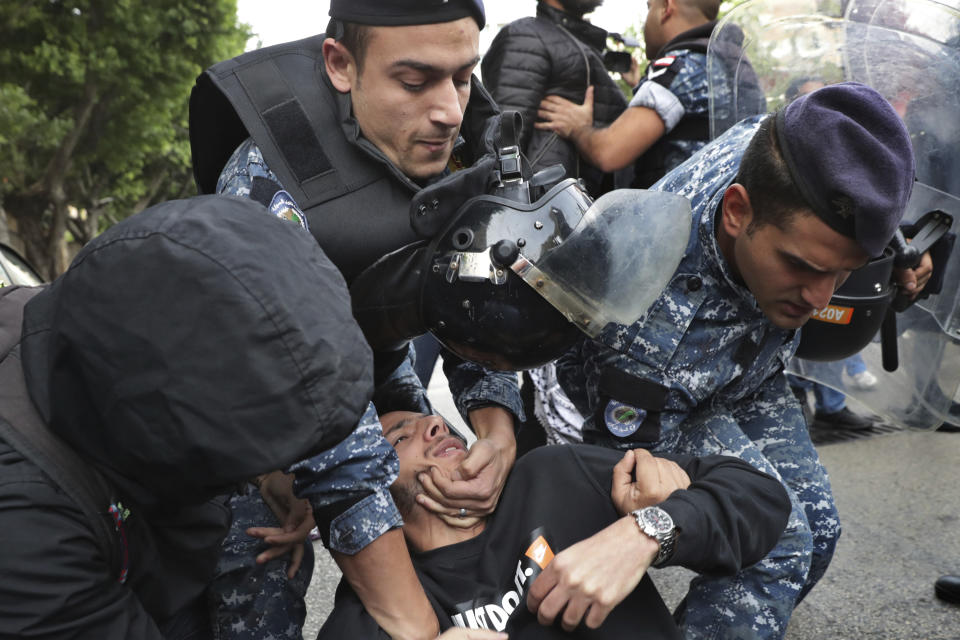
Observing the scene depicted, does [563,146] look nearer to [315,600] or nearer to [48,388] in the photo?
[315,600]

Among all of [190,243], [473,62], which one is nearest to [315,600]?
[473,62]

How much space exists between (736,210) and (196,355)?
1358mm

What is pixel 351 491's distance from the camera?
155cm

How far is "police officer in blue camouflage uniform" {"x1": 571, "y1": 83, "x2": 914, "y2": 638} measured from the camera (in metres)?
1.82

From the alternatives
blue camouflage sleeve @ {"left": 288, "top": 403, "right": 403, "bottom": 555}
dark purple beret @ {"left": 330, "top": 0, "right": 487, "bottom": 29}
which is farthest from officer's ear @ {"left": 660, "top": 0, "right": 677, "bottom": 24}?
blue camouflage sleeve @ {"left": 288, "top": 403, "right": 403, "bottom": 555}

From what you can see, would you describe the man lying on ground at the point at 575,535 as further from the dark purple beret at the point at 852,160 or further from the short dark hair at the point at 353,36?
the short dark hair at the point at 353,36

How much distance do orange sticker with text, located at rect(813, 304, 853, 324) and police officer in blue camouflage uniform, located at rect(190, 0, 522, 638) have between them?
94 cm

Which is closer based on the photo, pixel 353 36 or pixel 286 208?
pixel 286 208

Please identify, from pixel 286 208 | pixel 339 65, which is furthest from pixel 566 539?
pixel 339 65

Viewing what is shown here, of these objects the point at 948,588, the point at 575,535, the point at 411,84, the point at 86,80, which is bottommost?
the point at 948,588

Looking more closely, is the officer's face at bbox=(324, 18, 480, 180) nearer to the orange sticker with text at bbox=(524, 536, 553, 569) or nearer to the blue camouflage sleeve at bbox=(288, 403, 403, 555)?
the blue camouflage sleeve at bbox=(288, 403, 403, 555)

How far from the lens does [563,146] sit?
310 centimetres

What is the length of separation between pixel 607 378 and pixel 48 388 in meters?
1.33

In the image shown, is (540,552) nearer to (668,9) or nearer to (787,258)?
(787,258)
